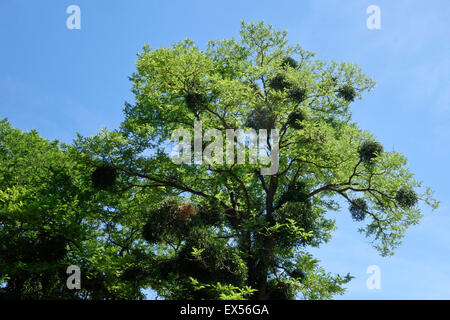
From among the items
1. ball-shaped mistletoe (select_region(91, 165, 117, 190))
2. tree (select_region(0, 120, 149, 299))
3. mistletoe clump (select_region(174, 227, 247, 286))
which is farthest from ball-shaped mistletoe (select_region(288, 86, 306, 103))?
tree (select_region(0, 120, 149, 299))

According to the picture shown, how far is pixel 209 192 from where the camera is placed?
818 inches

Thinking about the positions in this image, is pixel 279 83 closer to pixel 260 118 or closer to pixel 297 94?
pixel 297 94

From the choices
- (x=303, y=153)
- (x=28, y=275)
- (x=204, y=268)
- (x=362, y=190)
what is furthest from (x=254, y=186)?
(x=28, y=275)

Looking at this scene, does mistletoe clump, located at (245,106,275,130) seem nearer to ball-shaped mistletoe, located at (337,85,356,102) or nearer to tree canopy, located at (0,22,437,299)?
tree canopy, located at (0,22,437,299)

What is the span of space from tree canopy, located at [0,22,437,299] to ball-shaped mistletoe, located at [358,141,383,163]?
91mm

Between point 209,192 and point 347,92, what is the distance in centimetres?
891

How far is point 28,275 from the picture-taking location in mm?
18656

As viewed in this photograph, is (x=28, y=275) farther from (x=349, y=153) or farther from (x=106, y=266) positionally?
(x=349, y=153)

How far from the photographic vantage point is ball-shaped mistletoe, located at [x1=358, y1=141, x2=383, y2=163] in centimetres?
1590

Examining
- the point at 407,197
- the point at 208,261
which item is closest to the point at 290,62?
the point at 407,197
